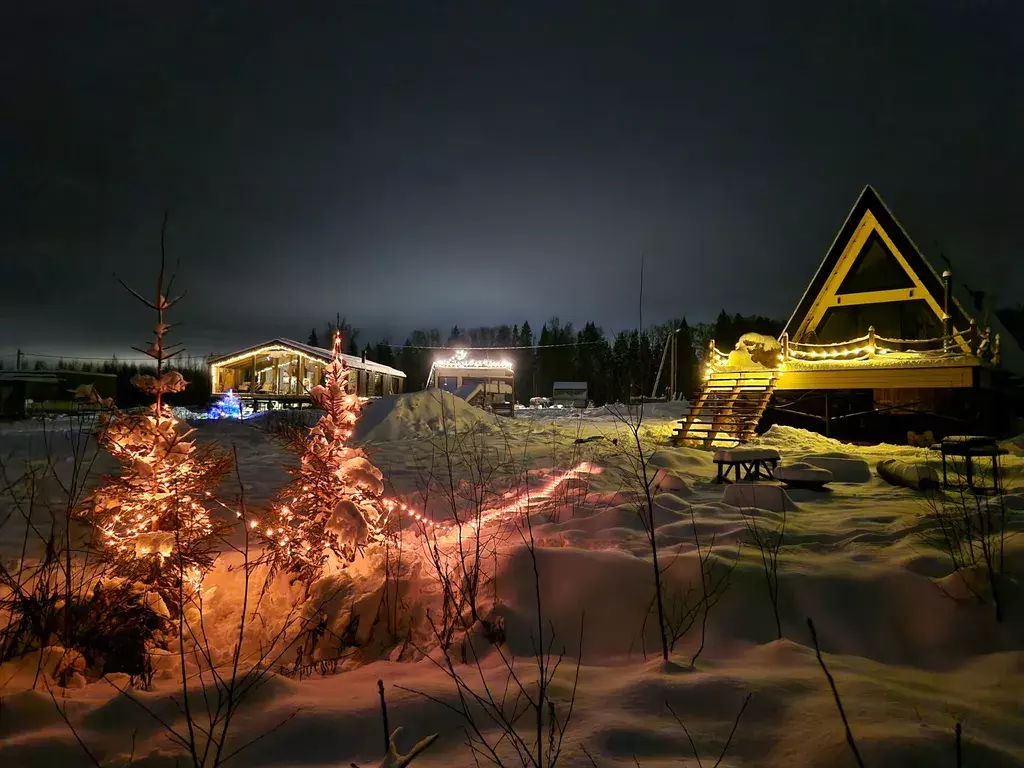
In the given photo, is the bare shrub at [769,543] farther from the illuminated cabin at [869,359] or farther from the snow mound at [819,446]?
the illuminated cabin at [869,359]

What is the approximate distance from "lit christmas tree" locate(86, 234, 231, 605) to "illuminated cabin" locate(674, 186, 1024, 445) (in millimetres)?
10796

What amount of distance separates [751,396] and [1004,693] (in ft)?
37.6

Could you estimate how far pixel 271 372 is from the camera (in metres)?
29.0

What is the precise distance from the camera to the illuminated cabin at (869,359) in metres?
12.7

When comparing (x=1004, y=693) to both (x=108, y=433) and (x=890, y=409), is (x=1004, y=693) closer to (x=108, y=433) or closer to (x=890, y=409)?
(x=108, y=433)

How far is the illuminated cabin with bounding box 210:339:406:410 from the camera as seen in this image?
91.0 ft

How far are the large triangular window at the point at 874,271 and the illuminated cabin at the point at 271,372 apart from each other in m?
21.6

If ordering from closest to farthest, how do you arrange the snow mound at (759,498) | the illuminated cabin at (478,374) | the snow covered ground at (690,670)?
the snow covered ground at (690,670) < the snow mound at (759,498) < the illuminated cabin at (478,374)

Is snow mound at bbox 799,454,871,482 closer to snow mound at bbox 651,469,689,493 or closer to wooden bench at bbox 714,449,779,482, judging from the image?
wooden bench at bbox 714,449,779,482

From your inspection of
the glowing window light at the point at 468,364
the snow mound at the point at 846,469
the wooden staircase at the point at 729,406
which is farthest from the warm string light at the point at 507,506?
Answer: the glowing window light at the point at 468,364

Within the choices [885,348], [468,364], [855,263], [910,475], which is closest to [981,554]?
[910,475]

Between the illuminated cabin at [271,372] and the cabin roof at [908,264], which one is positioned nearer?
the cabin roof at [908,264]

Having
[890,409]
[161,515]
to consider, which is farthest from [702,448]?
[161,515]

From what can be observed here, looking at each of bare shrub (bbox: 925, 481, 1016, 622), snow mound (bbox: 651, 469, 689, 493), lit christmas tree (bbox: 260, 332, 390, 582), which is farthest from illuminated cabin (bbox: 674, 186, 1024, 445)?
lit christmas tree (bbox: 260, 332, 390, 582)
